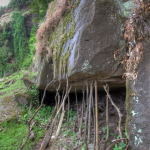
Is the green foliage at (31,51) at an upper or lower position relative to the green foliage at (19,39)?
lower

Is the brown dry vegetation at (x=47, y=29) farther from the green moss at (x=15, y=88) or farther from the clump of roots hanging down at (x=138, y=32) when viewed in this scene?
the clump of roots hanging down at (x=138, y=32)

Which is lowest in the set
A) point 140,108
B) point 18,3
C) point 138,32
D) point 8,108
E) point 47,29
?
point 8,108

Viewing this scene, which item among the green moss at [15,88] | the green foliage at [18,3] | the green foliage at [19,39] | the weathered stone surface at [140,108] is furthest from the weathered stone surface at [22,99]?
the green foliage at [18,3]

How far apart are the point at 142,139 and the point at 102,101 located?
9.03 feet

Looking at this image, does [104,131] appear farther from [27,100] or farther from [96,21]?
[27,100]

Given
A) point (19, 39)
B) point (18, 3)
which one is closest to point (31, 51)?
point (19, 39)

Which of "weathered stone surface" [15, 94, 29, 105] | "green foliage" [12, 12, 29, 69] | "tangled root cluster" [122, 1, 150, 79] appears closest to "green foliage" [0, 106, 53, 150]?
"weathered stone surface" [15, 94, 29, 105]

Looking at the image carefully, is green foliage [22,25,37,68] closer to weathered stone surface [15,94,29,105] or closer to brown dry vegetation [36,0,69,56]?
weathered stone surface [15,94,29,105]

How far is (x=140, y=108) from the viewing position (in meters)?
2.82

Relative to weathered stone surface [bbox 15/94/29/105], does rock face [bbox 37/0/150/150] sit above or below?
above

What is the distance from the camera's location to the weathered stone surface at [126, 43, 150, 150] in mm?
2721

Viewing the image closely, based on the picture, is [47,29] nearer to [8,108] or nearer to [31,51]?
[8,108]

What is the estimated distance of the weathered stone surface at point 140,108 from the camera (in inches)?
107

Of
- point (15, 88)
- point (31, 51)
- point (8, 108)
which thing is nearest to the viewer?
point (8, 108)
